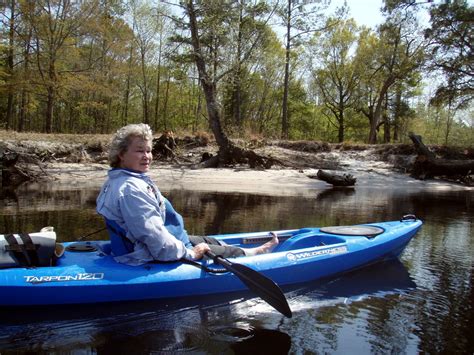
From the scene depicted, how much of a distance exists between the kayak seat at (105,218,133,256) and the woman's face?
0.42 metres

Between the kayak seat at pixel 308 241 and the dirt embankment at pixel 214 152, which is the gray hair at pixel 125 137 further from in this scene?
the dirt embankment at pixel 214 152

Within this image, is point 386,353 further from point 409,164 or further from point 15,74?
point 15,74

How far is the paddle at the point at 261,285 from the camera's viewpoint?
3144 mm

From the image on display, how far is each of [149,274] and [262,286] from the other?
85cm

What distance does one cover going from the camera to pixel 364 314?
3.37 metres

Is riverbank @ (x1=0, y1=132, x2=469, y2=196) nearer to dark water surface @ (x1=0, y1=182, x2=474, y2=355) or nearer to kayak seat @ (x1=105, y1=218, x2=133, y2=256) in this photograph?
dark water surface @ (x1=0, y1=182, x2=474, y2=355)

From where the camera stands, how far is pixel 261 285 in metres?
3.25

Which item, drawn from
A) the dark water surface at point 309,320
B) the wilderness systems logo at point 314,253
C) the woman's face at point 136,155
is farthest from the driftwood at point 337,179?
the woman's face at point 136,155

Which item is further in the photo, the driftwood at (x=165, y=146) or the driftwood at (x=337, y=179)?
the driftwood at (x=165, y=146)

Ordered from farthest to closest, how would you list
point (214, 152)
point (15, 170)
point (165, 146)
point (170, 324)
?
point (214, 152), point (165, 146), point (15, 170), point (170, 324)

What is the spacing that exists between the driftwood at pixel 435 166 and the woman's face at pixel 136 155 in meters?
12.5

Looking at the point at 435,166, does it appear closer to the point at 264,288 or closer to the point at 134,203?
the point at 264,288

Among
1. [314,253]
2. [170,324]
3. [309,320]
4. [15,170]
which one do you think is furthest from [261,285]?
[15,170]

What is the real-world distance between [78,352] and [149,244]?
0.82 meters
